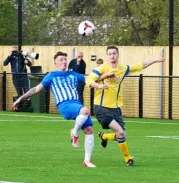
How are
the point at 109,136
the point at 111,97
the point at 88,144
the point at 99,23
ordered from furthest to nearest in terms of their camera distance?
1. the point at 99,23
2. the point at 109,136
3. the point at 111,97
4. the point at 88,144

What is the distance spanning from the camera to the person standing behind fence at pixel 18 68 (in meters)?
29.3

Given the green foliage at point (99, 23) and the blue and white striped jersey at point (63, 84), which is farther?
the green foliage at point (99, 23)

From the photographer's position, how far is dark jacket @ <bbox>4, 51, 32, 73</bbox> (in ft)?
96.0

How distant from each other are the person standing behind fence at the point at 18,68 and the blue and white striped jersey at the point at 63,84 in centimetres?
1474

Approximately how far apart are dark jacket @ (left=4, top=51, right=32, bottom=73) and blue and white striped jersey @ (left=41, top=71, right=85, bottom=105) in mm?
14769

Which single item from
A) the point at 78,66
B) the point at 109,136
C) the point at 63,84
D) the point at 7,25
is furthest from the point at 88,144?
the point at 7,25

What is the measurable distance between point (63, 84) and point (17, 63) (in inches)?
606

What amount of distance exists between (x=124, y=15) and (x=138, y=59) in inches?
293

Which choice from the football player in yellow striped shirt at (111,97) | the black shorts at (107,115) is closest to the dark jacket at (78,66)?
the football player in yellow striped shirt at (111,97)

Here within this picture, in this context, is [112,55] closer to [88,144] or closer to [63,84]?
[63,84]

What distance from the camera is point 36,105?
29.2m

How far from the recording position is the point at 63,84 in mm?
14367

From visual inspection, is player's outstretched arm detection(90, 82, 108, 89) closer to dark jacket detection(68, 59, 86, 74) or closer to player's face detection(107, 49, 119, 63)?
player's face detection(107, 49, 119, 63)

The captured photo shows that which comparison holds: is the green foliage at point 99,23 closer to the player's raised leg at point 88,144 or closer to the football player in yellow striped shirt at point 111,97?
the football player in yellow striped shirt at point 111,97
